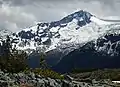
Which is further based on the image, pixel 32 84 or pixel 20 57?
pixel 20 57

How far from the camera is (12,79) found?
47469mm

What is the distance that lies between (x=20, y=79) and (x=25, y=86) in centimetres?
430

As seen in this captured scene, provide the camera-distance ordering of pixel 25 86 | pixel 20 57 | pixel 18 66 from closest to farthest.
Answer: pixel 25 86 → pixel 18 66 → pixel 20 57

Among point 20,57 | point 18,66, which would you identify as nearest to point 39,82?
point 18,66

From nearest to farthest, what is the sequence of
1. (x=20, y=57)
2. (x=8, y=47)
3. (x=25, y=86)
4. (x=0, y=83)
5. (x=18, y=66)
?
(x=0, y=83)
(x=25, y=86)
(x=18, y=66)
(x=20, y=57)
(x=8, y=47)

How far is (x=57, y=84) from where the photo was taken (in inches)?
2025

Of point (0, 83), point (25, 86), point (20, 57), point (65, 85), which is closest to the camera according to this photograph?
point (0, 83)

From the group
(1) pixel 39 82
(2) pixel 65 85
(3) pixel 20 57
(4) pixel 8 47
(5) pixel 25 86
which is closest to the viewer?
(5) pixel 25 86

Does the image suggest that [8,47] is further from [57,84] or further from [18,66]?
[57,84]

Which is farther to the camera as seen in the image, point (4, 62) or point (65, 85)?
point (4, 62)

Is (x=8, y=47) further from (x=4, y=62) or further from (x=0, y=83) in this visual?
(x=0, y=83)

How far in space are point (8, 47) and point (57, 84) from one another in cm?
6006

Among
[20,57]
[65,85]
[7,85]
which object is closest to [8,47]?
[20,57]

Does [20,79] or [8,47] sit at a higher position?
[8,47]
